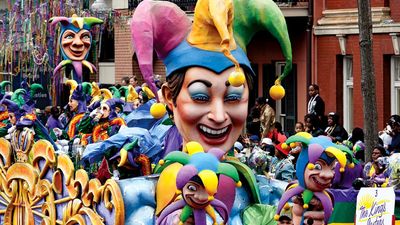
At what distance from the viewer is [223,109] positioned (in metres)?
12.8

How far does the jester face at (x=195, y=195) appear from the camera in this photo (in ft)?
37.4

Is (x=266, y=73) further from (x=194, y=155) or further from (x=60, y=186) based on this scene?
(x=194, y=155)

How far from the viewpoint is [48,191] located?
1403 cm

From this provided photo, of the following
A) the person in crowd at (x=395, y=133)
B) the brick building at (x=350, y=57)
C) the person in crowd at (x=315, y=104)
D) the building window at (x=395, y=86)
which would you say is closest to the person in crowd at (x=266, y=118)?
the person in crowd at (x=315, y=104)

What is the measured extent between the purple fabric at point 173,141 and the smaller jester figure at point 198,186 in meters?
1.72

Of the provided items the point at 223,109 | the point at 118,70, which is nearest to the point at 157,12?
the point at 223,109

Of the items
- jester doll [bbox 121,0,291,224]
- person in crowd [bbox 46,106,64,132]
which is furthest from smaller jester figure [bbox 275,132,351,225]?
person in crowd [bbox 46,106,64,132]

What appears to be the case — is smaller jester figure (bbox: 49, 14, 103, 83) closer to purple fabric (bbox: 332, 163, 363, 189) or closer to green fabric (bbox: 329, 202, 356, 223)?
purple fabric (bbox: 332, 163, 363, 189)

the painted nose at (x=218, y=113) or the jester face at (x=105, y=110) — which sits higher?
the painted nose at (x=218, y=113)

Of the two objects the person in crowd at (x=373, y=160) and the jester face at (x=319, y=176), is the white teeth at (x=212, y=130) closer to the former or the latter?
the jester face at (x=319, y=176)

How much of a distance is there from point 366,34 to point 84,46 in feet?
10.2

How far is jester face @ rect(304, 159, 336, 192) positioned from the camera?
11916 millimetres

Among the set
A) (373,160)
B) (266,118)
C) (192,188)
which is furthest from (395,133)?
(192,188)

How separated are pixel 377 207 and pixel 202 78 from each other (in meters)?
1.60
